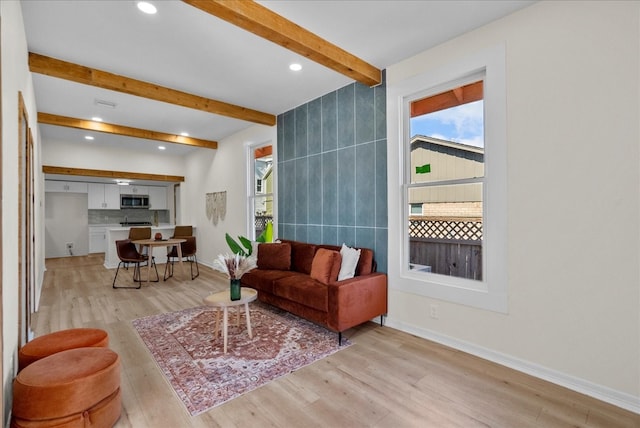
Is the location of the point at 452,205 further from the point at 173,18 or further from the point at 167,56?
the point at 167,56

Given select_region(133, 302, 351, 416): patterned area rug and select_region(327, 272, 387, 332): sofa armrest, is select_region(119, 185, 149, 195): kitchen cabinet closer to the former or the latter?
select_region(133, 302, 351, 416): patterned area rug

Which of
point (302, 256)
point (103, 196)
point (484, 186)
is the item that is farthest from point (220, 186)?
point (484, 186)

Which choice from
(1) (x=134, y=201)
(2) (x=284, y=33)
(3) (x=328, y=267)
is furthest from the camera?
(1) (x=134, y=201)

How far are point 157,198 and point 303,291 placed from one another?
854 cm

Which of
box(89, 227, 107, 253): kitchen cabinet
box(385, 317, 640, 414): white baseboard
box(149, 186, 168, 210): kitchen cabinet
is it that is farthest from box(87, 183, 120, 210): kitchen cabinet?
box(385, 317, 640, 414): white baseboard

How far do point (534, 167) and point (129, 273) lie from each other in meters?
7.26

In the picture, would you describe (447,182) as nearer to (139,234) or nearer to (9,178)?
(9,178)

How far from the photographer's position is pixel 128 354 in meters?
2.83

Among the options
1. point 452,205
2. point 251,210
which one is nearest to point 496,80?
point 452,205

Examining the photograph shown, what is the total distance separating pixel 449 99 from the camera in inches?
125

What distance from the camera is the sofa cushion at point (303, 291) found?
309 cm

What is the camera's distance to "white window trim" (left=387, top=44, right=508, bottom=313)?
2623mm

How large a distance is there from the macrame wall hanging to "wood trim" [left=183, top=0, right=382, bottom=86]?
4343 millimetres

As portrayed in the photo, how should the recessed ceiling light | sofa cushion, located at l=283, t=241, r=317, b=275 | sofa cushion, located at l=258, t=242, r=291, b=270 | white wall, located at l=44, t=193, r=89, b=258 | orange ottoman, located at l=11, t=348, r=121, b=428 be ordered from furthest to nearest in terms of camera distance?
white wall, located at l=44, t=193, r=89, b=258 < sofa cushion, located at l=258, t=242, r=291, b=270 < sofa cushion, located at l=283, t=241, r=317, b=275 < the recessed ceiling light < orange ottoman, located at l=11, t=348, r=121, b=428
